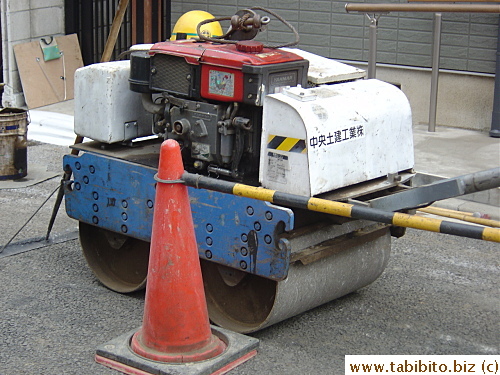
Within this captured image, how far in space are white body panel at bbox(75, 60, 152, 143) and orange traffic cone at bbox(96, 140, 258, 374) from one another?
3.99ft

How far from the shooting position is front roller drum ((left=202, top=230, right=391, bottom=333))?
15.2ft

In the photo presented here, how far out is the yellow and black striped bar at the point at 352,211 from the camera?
3.54 meters

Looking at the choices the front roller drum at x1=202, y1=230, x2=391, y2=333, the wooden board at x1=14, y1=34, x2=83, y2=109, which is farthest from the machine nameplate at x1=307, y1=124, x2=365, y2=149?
the wooden board at x1=14, y1=34, x2=83, y2=109

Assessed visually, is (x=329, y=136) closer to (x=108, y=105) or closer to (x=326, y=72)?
(x=326, y=72)

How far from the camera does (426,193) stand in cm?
432

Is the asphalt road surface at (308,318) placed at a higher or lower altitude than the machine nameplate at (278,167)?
lower

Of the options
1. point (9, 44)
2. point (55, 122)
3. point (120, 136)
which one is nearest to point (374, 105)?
point (120, 136)

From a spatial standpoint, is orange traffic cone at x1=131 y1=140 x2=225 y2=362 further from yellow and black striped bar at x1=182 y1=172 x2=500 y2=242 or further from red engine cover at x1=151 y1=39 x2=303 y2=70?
red engine cover at x1=151 y1=39 x2=303 y2=70

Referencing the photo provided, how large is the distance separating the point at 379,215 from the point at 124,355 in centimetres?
152

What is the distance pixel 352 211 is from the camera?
3854 mm

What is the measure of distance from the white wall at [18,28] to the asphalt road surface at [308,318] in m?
4.88

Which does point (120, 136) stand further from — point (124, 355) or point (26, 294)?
point (124, 355)

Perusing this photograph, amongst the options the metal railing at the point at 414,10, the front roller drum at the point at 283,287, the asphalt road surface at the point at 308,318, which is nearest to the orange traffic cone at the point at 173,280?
the asphalt road surface at the point at 308,318

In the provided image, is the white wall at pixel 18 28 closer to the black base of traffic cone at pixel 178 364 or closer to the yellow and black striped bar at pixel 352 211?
the black base of traffic cone at pixel 178 364
